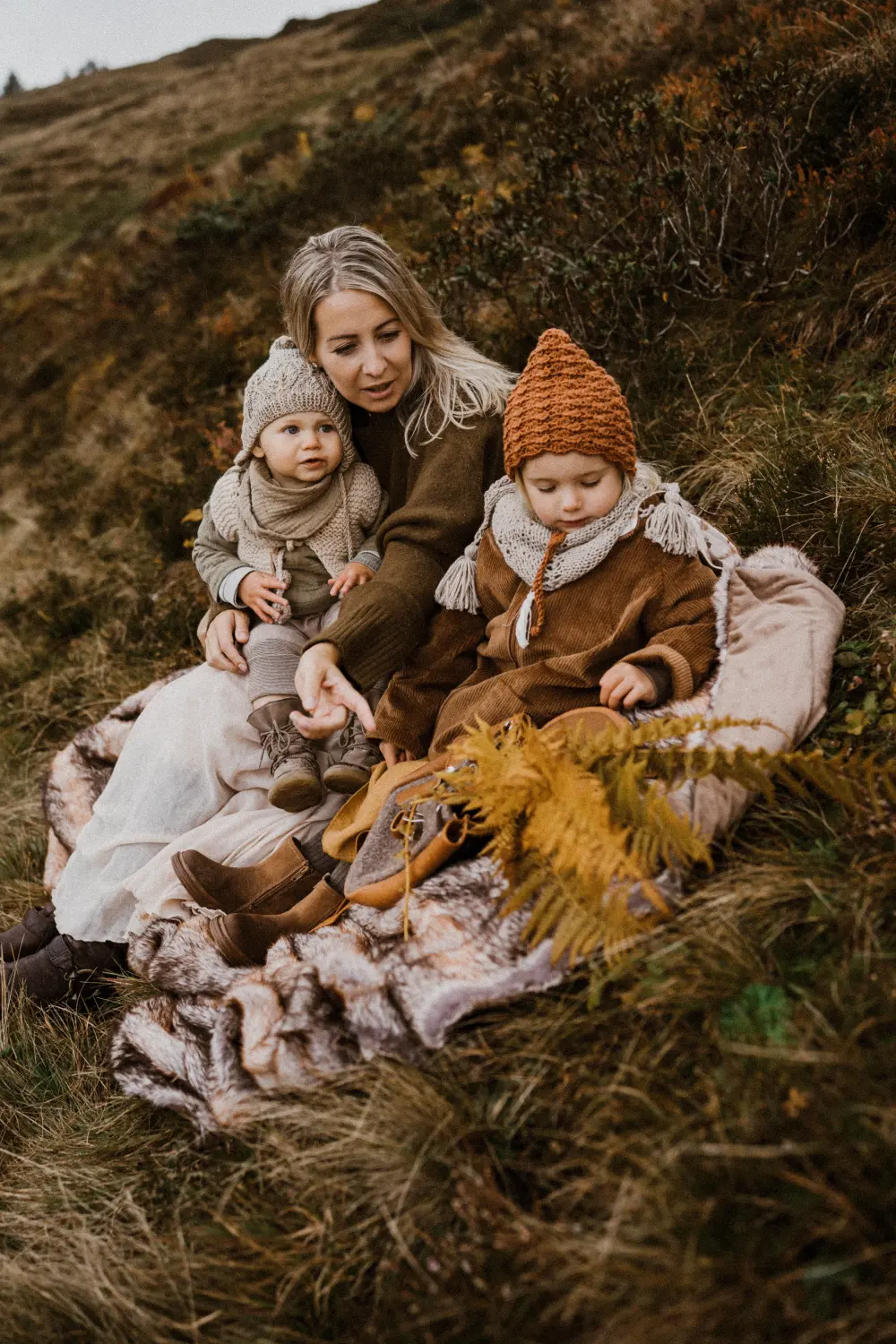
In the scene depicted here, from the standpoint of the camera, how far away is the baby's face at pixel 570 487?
108 inches

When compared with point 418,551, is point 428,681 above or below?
below

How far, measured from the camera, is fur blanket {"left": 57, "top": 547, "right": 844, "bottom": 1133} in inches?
90.6

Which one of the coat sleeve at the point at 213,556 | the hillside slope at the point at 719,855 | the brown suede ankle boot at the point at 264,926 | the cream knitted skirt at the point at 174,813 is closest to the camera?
the hillside slope at the point at 719,855

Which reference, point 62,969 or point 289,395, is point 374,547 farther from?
point 62,969

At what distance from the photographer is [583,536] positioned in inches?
111

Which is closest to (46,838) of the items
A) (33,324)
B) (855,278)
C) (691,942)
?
(691,942)

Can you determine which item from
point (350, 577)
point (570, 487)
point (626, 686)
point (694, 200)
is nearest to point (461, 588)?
A: point (350, 577)

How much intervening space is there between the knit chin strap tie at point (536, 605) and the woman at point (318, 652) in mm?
443

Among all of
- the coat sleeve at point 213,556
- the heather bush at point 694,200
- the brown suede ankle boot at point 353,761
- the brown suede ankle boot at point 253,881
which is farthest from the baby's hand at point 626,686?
the heather bush at point 694,200

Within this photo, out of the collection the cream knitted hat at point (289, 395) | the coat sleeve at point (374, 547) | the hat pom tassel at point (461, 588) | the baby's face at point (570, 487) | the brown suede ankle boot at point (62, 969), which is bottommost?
the brown suede ankle boot at point (62, 969)

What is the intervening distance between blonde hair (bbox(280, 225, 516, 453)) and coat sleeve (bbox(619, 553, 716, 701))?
1.08m

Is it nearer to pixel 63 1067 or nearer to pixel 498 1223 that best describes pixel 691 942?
pixel 498 1223

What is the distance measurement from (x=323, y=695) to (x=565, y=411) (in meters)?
1.22

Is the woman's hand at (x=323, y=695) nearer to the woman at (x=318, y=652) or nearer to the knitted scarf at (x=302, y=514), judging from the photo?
the woman at (x=318, y=652)
